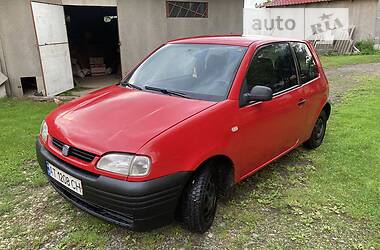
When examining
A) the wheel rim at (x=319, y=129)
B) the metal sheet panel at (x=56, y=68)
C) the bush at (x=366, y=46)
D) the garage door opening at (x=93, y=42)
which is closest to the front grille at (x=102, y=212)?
the wheel rim at (x=319, y=129)

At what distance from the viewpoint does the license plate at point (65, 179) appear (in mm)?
2545

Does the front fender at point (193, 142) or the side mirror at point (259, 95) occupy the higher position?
the side mirror at point (259, 95)

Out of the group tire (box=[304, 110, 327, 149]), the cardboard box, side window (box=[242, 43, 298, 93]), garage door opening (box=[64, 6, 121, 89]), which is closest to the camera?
→ side window (box=[242, 43, 298, 93])

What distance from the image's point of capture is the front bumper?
7.62ft

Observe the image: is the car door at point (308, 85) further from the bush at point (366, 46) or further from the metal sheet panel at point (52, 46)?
the bush at point (366, 46)

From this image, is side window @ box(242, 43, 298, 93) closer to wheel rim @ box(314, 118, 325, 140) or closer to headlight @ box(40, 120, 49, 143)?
wheel rim @ box(314, 118, 325, 140)

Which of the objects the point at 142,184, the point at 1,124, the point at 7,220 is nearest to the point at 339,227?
the point at 142,184

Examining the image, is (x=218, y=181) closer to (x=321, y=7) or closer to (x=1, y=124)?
(x=1, y=124)

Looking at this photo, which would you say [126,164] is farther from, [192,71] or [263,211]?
[263,211]

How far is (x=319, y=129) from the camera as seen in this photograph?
4777 mm

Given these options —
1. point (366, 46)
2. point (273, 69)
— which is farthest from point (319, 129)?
point (366, 46)

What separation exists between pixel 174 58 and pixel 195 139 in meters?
1.36

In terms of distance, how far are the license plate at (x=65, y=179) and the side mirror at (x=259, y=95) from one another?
1625 millimetres

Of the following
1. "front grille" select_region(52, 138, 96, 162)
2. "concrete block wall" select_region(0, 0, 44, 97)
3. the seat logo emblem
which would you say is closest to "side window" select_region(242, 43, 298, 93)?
"front grille" select_region(52, 138, 96, 162)
